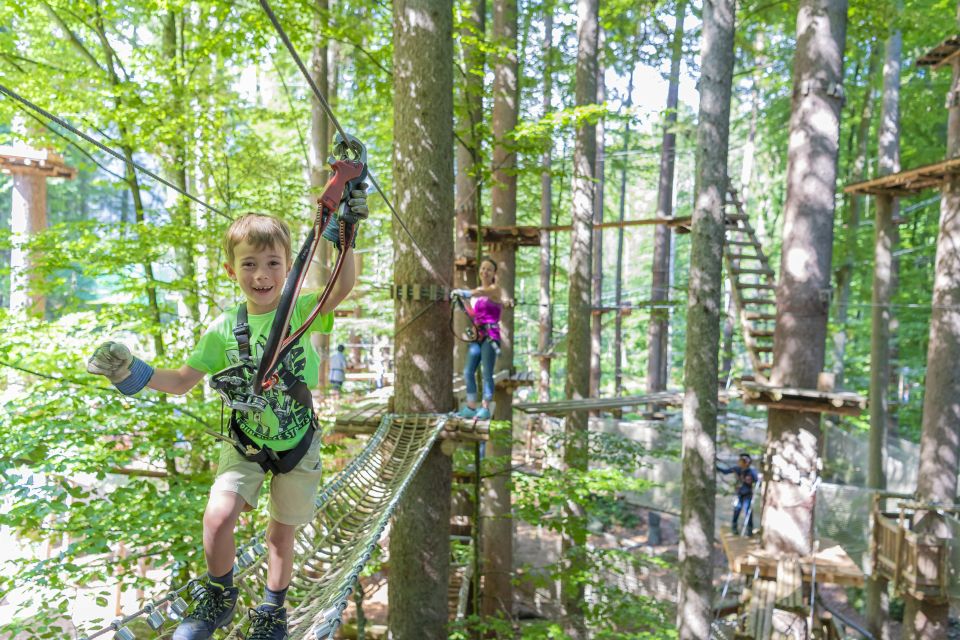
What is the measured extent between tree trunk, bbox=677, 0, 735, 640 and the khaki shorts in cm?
379

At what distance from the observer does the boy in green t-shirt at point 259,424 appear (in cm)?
178

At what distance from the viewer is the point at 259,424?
186 cm

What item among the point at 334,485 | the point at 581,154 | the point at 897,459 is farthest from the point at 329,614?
the point at 897,459

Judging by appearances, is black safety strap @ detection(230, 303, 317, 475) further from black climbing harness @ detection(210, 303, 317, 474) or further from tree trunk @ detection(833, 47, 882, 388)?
tree trunk @ detection(833, 47, 882, 388)

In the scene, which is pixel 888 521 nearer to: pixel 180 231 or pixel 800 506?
pixel 800 506

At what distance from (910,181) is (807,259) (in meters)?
2.21

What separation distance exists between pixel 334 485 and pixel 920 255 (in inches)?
665

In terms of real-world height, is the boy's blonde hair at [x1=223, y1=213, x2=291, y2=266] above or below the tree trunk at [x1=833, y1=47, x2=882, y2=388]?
below

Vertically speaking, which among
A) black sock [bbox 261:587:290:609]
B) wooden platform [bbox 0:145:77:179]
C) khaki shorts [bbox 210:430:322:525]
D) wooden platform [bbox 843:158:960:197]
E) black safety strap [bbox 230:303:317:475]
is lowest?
black sock [bbox 261:587:290:609]

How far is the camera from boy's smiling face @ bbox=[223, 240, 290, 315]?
5.91 feet

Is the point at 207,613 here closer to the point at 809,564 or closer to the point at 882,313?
the point at 809,564

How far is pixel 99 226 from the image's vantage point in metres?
5.41

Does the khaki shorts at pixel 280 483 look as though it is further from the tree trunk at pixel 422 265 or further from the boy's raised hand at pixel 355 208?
the tree trunk at pixel 422 265

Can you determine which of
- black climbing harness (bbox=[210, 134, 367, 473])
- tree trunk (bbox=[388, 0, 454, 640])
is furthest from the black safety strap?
tree trunk (bbox=[388, 0, 454, 640])
